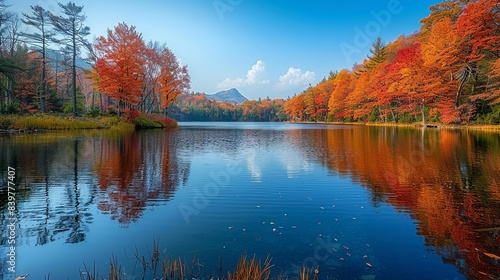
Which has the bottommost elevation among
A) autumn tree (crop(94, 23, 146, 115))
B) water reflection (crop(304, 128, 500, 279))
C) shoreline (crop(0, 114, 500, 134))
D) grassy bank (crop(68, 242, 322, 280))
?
grassy bank (crop(68, 242, 322, 280))

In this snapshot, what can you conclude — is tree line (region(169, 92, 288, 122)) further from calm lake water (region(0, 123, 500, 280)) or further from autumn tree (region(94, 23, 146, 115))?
calm lake water (region(0, 123, 500, 280))

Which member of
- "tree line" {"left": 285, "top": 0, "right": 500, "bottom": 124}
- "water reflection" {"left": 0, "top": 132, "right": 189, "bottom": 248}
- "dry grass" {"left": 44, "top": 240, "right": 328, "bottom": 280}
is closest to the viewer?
"dry grass" {"left": 44, "top": 240, "right": 328, "bottom": 280}

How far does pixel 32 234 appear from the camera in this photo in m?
5.70

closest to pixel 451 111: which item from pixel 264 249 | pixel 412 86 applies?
pixel 412 86

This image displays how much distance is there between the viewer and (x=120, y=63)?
36.2 metres

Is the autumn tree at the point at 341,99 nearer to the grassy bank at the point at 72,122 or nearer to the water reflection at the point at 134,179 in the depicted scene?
the grassy bank at the point at 72,122

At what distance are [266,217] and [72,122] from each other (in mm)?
33892

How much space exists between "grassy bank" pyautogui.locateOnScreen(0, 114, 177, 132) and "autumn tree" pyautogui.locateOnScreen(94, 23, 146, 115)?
2.23m

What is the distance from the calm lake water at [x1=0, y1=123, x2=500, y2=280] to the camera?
4797 mm

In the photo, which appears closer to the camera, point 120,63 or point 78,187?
point 78,187

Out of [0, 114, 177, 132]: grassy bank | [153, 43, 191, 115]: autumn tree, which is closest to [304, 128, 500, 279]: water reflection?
[0, 114, 177, 132]: grassy bank

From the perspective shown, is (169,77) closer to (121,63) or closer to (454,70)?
(121,63)

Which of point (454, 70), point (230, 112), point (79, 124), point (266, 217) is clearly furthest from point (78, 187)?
point (230, 112)

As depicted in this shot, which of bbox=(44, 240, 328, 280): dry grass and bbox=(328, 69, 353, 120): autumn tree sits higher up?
bbox=(328, 69, 353, 120): autumn tree
